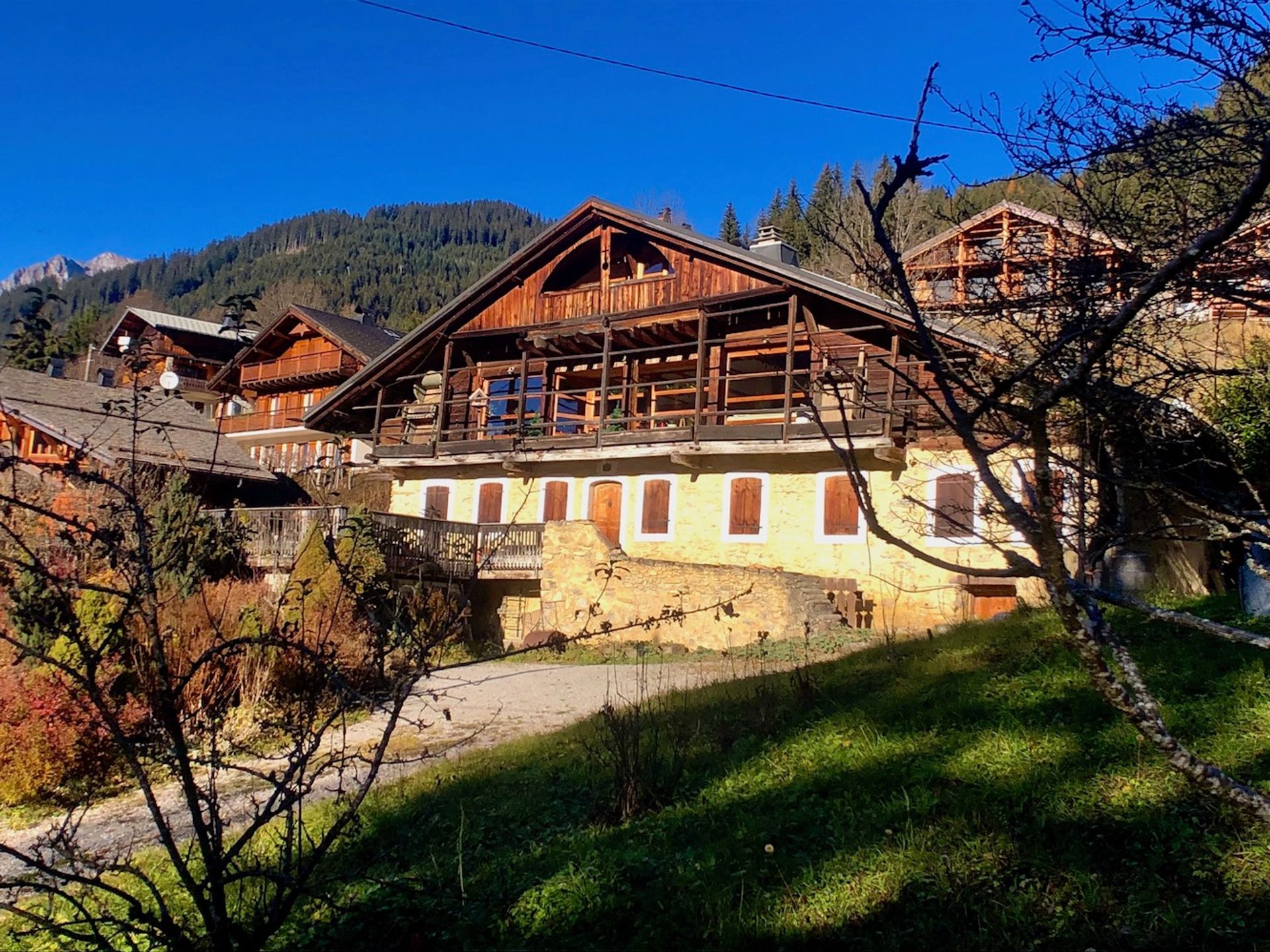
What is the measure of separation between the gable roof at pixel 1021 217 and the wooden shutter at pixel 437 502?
20.5m

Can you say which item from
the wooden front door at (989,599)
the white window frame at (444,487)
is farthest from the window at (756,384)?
the white window frame at (444,487)

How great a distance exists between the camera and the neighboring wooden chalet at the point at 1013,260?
401cm

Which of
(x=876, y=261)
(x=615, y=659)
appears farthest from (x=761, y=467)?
(x=876, y=261)

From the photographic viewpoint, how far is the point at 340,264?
113m

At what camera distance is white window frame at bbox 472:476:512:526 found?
23.9 m

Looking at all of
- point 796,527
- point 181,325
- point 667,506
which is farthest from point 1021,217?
point 181,325

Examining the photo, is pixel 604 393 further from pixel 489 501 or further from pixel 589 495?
pixel 489 501

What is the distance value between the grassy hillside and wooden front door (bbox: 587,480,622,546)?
6102 cm

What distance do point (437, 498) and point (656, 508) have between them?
664 centimetres

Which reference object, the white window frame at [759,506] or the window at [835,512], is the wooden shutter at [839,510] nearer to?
the window at [835,512]

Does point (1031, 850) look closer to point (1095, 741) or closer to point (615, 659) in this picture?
point (1095, 741)

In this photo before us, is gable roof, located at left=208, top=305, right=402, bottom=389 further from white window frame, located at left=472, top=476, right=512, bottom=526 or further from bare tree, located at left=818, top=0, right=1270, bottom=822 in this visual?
bare tree, located at left=818, top=0, right=1270, bottom=822

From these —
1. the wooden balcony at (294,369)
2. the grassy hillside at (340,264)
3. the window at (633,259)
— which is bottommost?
the wooden balcony at (294,369)

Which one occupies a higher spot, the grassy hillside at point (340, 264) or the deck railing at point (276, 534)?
the grassy hillside at point (340, 264)
